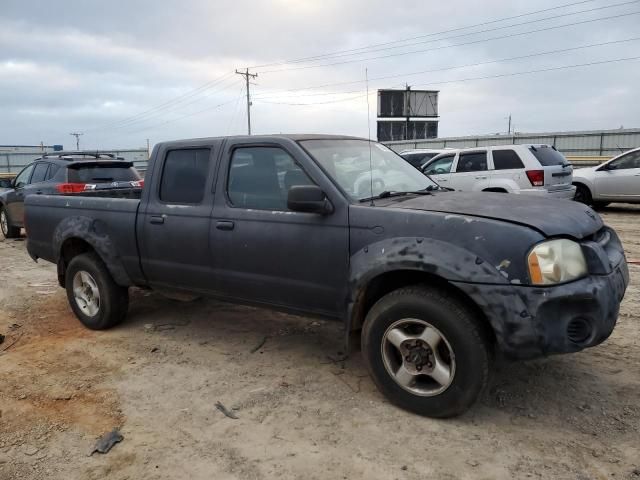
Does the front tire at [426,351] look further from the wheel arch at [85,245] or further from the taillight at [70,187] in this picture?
the taillight at [70,187]

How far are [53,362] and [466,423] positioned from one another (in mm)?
3379

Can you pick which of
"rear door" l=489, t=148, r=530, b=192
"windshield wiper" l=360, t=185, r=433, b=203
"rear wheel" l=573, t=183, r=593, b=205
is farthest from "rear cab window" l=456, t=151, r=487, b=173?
"windshield wiper" l=360, t=185, r=433, b=203

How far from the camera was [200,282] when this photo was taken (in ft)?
14.0

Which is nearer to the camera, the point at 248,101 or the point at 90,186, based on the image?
the point at 90,186

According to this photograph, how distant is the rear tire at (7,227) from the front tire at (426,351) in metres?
10.8

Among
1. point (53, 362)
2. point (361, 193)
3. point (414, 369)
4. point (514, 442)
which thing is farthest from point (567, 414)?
point (53, 362)

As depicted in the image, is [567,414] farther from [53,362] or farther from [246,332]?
[53,362]

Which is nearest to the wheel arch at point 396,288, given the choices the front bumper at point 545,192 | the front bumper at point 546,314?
the front bumper at point 546,314

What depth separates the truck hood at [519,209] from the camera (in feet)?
Answer: 9.82

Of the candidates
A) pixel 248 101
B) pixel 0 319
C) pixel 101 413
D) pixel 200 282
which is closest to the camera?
pixel 101 413

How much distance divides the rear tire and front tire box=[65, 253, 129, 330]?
24.4 feet

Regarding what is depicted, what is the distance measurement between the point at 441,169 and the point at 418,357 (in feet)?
30.8

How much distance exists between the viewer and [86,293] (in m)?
5.20

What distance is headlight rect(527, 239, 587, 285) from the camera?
111 inches
